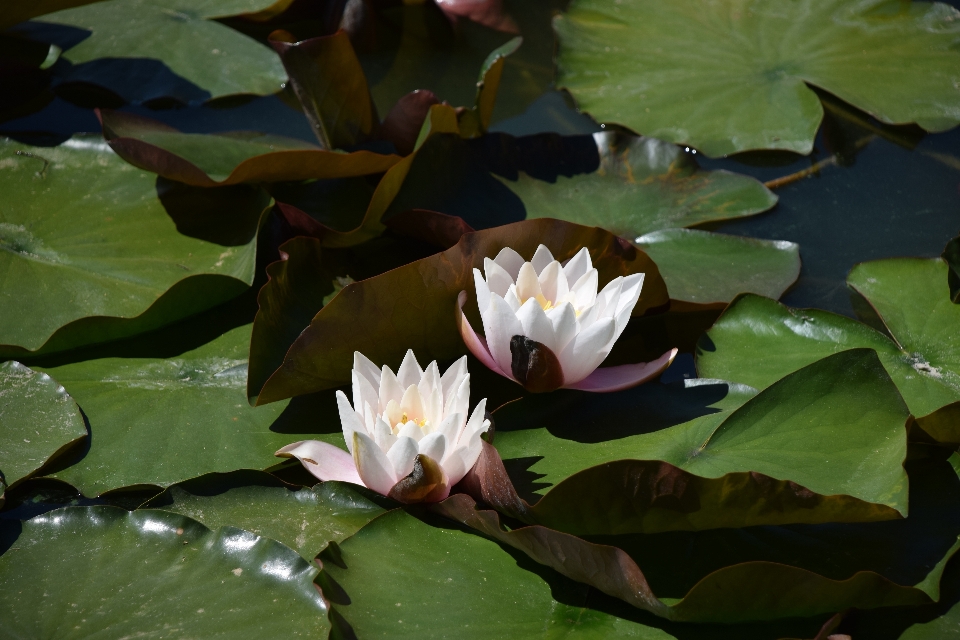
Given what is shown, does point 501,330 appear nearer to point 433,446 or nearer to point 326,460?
point 433,446

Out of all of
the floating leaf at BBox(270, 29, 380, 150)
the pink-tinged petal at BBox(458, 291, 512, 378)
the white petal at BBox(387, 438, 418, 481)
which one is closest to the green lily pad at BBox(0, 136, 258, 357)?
the floating leaf at BBox(270, 29, 380, 150)

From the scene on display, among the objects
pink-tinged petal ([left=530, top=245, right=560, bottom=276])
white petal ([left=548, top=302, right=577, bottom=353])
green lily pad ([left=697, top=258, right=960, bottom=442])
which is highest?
pink-tinged petal ([left=530, top=245, right=560, bottom=276])

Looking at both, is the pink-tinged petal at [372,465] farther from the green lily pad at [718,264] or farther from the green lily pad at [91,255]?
the green lily pad at [718,264]

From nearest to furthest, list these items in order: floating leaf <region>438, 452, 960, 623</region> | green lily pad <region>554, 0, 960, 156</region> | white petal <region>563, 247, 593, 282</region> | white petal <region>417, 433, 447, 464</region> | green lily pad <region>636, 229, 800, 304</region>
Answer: floating leaf <region>438, 452, 960, 623</region>
white petal <region>417, 433, 447, 464</region>
white petal <region>563, 247, 593, 282</region>
green lily pad <region>636, 229, 800, 304</region>
green lily pad <region>554, 0, 960, 156</region>

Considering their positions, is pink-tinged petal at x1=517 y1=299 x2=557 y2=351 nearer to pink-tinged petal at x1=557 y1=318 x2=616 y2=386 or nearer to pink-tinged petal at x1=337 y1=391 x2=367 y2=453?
pink-tinged petal at x1=557 y1=318 x2=616 y2=386

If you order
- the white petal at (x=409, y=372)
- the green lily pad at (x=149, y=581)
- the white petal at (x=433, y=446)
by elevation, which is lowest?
the green lily pad at (x=149, y=581)

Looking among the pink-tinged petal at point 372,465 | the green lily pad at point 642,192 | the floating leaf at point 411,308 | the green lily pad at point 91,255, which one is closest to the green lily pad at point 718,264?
the green lily pad at point 642,192

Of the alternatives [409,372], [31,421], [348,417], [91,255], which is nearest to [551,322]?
[409,372]

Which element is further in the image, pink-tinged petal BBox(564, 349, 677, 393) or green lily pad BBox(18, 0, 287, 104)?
green lily pad BBox(18, 0, 287, 104)
